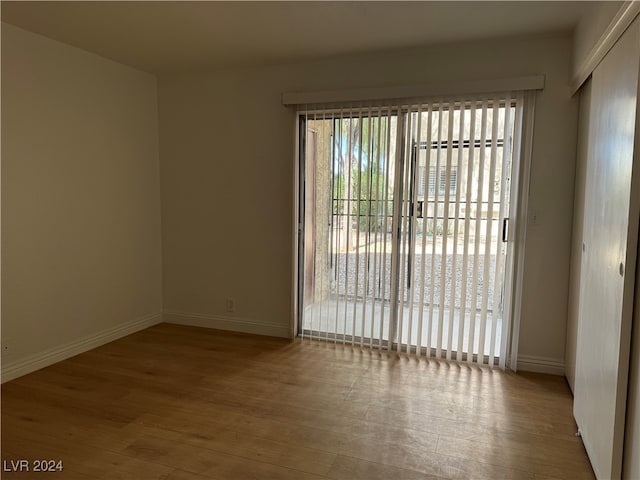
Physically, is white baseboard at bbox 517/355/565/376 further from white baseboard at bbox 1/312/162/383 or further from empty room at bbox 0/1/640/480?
white baseboard at bbox 1/312/162/383

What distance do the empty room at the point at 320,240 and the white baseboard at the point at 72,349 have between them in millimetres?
22

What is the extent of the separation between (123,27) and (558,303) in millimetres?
3745

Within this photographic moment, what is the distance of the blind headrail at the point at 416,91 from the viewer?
297 centimetres

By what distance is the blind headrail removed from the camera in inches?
117

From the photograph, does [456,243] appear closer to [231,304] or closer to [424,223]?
[424,223]

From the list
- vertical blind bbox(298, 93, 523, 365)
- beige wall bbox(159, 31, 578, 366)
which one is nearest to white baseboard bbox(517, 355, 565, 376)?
beige wall bbox(159, 31, 578, 366)

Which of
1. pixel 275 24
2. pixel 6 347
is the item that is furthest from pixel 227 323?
pixel 275 24

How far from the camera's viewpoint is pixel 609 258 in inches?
72.6

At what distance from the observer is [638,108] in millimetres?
1559

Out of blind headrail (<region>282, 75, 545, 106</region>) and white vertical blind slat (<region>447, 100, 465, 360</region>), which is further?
white vertical blind slat (<region>447, 100, 465, 360</region>)

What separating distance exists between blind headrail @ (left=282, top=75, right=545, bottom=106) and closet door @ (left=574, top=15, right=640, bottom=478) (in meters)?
0.76

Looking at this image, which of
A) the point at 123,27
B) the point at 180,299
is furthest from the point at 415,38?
the point at 180,299

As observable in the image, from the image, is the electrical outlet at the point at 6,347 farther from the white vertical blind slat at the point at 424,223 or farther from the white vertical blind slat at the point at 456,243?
the white vertical blind slat at the point at 456,243

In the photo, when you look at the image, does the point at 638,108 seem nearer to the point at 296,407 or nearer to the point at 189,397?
the point at 296,407
